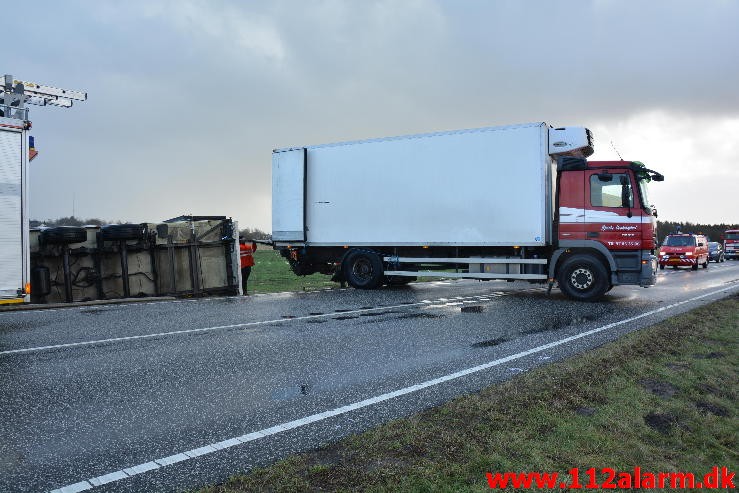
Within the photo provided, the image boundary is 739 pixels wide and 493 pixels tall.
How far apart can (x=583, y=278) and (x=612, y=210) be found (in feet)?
5.16

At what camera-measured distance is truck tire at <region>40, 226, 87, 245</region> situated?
39.9ft

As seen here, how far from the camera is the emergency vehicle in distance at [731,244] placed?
4588 centimetres

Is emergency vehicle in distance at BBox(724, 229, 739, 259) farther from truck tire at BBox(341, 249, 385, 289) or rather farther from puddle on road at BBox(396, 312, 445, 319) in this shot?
puddle on road at BBox(396, 312, 445, 319)

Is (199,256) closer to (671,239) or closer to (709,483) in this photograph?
(709,483)

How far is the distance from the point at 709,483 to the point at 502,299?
32.2 ft

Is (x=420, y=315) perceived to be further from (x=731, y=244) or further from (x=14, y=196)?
(x=731, y=244)

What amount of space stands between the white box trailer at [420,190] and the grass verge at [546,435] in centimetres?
761

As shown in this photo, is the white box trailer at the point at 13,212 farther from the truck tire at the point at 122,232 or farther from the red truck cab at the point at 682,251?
the red truck cab at the point at 682,251

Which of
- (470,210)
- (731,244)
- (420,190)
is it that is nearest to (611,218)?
(470,210)

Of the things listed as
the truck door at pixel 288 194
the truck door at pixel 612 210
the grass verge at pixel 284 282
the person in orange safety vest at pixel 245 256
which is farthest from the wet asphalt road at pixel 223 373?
the grass verge at pixel 284 282

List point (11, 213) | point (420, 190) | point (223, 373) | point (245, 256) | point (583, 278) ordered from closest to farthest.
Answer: point (223, 373) → point (11, 213) → point (583, 278) → point (420, 190) → point (245, 256)

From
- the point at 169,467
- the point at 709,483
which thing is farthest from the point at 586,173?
the point at 169,467

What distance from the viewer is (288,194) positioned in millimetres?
16234

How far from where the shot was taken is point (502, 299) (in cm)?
1315
